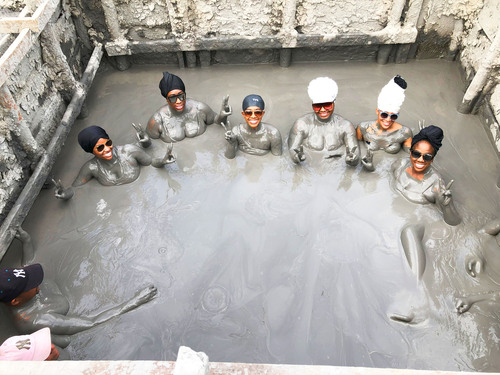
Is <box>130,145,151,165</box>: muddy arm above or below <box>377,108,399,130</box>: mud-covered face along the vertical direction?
below

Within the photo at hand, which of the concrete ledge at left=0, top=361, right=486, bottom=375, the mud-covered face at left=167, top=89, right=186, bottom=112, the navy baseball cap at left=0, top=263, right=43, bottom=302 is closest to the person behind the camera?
the concrete ledge at left=0, top=361, right=486, bottom=375

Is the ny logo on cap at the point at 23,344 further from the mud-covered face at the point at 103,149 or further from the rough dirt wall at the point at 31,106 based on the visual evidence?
the mud-covered face at the point at 103,149

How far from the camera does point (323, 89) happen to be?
4.63m

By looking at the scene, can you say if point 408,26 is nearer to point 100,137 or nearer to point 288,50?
point 288,50

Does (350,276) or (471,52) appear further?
(471,52)

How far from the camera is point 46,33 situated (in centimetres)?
475

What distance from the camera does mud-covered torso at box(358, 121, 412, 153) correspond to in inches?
199

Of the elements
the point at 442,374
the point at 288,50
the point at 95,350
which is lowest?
the point at 95,350

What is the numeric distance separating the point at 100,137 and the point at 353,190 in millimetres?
2913

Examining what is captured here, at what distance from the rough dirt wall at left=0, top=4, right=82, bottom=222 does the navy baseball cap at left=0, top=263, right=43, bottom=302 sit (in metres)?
0.90

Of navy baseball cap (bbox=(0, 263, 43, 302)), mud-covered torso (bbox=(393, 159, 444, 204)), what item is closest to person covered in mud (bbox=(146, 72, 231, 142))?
mud-covered torso (bbox=(393, 159, 444, 204))

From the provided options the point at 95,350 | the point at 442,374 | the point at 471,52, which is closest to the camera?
the point at 442,374

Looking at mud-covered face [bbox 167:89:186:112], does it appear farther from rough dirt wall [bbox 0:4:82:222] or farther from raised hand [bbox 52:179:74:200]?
raised hand [bbox 52:179:74:200]

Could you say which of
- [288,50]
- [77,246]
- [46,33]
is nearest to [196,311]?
[77,246]
